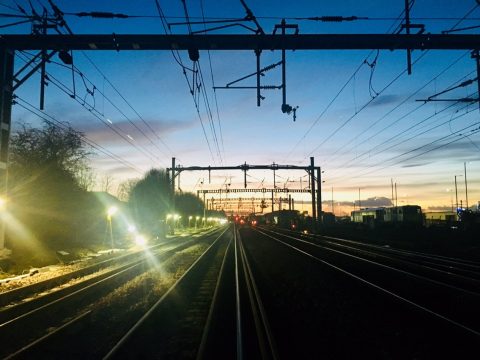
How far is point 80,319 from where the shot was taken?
1201cm

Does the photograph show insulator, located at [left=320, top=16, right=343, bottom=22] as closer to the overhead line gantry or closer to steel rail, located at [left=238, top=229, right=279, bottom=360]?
the overhead line gantry

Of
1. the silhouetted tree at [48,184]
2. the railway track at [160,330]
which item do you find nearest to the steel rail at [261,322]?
the railway track at [160,330]

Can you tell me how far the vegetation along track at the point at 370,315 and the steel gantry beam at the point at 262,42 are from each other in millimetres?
8169

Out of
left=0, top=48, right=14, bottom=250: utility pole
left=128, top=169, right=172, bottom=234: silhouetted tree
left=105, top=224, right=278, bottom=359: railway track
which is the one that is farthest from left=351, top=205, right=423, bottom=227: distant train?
left=0, top=48, right=14, bottom=250: utility pole

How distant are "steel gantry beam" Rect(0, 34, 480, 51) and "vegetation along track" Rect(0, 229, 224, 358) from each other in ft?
27.4

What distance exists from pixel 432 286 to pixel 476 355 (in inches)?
340

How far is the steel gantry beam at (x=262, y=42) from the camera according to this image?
559 inches

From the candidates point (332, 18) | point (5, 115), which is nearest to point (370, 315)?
point (332, 18)

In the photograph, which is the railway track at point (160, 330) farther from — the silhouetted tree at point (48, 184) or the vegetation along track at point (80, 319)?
the silhouetted tree at point (48, 184)

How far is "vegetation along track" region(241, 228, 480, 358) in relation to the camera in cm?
911

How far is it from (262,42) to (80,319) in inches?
383

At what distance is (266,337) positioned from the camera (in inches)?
388

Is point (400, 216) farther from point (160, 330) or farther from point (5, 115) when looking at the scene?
point (160, 330)

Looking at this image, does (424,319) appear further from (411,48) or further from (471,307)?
(411,48)
